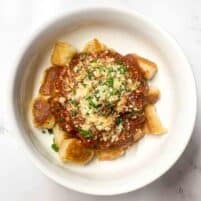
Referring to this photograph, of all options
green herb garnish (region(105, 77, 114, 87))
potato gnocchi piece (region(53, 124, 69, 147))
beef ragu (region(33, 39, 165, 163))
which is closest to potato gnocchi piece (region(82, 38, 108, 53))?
beef ragu (region(33, 39, 165, 163))

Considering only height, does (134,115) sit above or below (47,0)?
below

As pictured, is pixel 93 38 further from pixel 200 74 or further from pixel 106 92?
pixel 200 74

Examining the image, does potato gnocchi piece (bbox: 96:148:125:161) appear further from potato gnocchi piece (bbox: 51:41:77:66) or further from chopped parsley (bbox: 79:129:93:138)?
potato gnocchi piece (bbox: 51:41:77:66)

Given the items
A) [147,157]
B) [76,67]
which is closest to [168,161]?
[147,157]

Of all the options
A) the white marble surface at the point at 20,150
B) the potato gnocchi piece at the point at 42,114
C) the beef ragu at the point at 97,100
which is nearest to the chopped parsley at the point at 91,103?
the beef ragu at the point at 97,100

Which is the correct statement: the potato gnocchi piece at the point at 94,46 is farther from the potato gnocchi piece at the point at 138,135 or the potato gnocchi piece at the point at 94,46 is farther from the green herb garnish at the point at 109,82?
the potato gnocchi piece at the point at 138,135

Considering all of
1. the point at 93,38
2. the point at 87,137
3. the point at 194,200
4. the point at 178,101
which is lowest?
the point at 194,200
